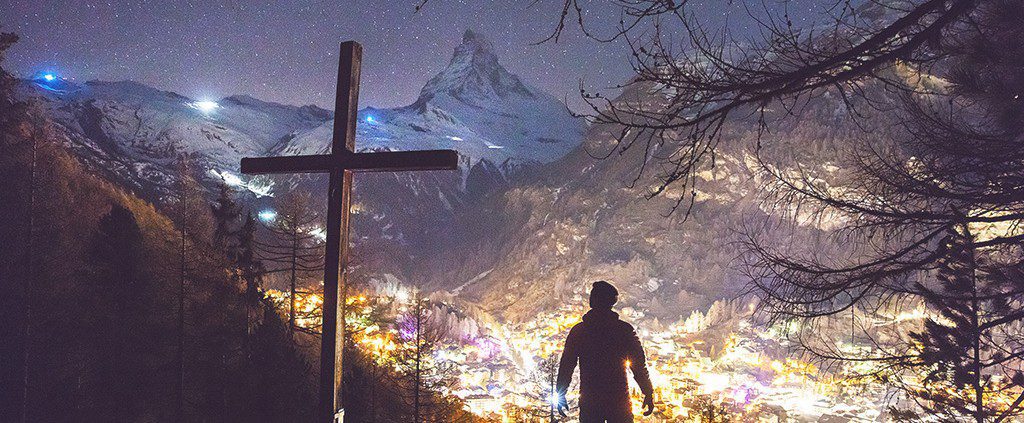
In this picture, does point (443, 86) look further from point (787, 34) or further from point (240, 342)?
point (787, 34)

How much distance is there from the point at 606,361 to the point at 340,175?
9.12 ft

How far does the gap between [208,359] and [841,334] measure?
63644 mm

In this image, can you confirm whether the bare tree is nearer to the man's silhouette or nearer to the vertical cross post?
the man's silhouette

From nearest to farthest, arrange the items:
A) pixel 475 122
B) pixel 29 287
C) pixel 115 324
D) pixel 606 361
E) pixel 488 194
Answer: pixel 606 361
pixel 115 324
pixel 29 287
pixel 488 194
pixel 475 122

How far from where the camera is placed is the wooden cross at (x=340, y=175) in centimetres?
358

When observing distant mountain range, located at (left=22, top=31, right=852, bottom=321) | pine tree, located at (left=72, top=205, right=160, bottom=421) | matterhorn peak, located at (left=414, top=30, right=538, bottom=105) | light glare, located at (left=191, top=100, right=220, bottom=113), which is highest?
matterhorn peak, located at (left=414, top=30, right=538, bottom=105)

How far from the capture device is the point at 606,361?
354cm

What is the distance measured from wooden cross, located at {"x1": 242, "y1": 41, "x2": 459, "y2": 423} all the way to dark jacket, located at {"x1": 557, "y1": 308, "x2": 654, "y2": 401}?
6.08 ft

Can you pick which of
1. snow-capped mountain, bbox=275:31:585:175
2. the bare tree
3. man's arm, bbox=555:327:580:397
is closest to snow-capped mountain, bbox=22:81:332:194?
snow-capped mountain, bbox=275:31:585:175

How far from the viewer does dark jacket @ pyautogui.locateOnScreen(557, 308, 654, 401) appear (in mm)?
3500

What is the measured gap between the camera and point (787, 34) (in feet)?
7.35

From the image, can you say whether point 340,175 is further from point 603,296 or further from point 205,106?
point 205,106

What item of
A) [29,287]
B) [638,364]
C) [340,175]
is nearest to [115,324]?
[29,287]

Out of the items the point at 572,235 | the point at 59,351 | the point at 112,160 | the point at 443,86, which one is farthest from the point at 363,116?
the point at 59,351
